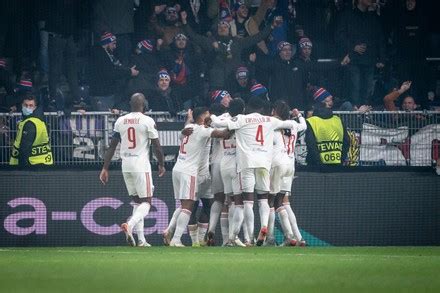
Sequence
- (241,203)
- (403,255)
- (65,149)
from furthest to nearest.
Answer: (65,149)
(241,203)
(403,255)

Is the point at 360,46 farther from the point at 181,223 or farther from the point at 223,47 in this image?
the point at 181,223

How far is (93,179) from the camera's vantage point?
2355cm

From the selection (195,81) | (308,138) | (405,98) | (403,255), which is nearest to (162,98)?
(195,81)

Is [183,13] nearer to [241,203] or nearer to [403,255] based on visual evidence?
[241,203]

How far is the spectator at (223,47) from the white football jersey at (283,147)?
3.44 metres

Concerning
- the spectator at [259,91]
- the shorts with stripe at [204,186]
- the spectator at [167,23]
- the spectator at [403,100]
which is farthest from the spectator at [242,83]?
the shorts with stripe at [204,186]

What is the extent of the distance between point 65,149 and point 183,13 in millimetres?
4056

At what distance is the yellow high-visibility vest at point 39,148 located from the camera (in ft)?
76.3

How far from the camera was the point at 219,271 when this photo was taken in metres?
15.3

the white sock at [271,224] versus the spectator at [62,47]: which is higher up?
the spectator at [62,47]

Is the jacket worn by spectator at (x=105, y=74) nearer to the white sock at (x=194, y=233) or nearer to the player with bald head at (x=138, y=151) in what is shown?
the white sock at (x=194, y=233)

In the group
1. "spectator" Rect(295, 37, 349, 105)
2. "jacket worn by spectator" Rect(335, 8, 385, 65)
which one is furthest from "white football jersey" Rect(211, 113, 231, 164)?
"jacket worn by spectator" Rect(335, 8, 385, 65)

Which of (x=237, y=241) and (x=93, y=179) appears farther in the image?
(x=93, y=179)

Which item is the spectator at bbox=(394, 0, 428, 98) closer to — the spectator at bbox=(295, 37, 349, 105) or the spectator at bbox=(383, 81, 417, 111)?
the spectator at bbox=(383, 81, 417, 111)
